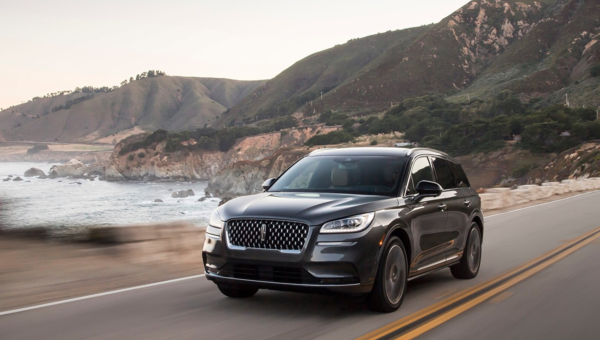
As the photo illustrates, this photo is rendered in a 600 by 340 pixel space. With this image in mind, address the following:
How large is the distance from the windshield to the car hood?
0.96 ft

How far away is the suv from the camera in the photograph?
5.75 m

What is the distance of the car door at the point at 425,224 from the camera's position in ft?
22.2

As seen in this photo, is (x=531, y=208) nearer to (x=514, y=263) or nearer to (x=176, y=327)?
(x=514, y=263)

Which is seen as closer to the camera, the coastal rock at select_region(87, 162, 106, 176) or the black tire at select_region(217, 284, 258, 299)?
the black tire at select_region(217, 284, 258, 299)

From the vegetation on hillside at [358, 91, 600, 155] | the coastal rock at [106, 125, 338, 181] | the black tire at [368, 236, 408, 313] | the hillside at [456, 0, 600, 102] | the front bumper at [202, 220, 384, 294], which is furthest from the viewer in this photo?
the coastal rock at [106, 125, 338, 181]

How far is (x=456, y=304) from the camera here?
690cm

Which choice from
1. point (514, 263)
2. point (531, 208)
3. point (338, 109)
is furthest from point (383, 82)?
point (514, 263)

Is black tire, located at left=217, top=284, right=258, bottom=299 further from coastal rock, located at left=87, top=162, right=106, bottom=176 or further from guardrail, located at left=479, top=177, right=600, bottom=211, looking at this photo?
coastal rock, located at left=87, top=162, right=106, bottom=176

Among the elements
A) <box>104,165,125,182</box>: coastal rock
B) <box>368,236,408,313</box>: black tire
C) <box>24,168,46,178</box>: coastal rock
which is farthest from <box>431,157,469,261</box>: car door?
<box>24,168,46,178</box>: coastal rock

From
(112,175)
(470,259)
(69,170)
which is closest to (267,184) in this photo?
(470,259)

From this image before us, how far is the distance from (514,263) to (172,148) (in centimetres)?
14904

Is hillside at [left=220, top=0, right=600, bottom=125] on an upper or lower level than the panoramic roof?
upper

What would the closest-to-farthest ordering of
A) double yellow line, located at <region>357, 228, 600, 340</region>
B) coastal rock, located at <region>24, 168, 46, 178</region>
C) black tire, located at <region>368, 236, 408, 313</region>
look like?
double yellow line, located at <region>357, 228, 600, 340</region>, black tire, located at <region>368, 236, 408, 313</region>, coastal rock, located at <region>24, 168, 46, 178</region>

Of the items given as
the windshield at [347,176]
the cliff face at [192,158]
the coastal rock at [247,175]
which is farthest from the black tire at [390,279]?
the cliff face at [192,158]
